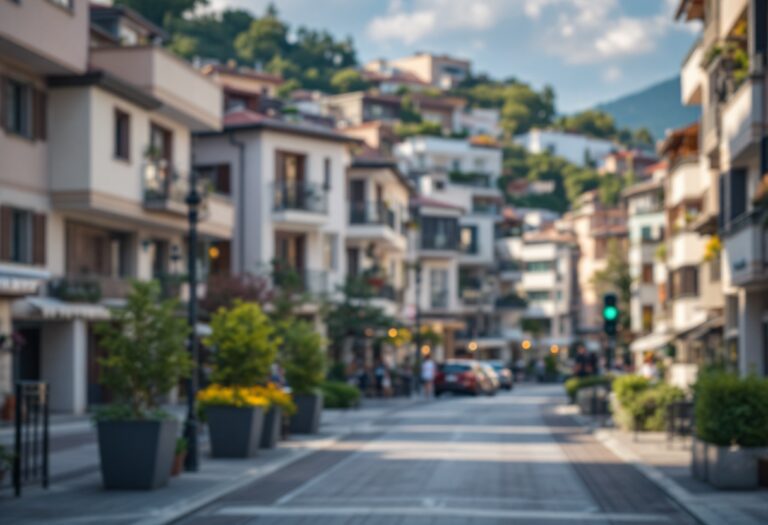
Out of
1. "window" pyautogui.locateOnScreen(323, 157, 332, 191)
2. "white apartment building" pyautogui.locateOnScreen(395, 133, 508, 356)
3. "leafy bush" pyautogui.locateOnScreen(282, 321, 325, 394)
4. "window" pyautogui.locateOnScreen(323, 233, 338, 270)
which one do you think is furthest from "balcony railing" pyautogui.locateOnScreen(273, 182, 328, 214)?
"white apartment building" pyautogui.locateOnScreen(395, 133, 508, 356)

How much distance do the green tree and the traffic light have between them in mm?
153958

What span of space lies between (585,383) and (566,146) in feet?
479

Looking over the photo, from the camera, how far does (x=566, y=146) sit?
190m

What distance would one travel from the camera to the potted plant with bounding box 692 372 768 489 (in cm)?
1986

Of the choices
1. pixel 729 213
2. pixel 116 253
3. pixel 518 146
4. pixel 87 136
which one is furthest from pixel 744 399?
pixel 518 146

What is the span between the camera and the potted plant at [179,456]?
21328mm

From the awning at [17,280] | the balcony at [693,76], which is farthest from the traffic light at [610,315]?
the balcony at [693,76]

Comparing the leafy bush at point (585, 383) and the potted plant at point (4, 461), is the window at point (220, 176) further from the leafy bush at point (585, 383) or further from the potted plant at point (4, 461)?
the potted plant at point (4, 461)

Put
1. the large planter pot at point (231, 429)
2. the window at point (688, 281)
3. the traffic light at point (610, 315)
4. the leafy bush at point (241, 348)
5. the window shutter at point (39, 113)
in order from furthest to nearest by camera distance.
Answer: the window at point (688, 281) → the window shutter at point (39, 113) → the traffic light at point (610, 315) → the leafy bush at point (241, 348) → the large planter pot at point (231, 429)

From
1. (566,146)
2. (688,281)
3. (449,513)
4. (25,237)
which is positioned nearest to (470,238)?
(688,281)

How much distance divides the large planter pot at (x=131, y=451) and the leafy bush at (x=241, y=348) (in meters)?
6.32

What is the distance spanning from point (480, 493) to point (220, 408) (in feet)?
24.5

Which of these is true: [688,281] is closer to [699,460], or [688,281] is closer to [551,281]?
[699,460]

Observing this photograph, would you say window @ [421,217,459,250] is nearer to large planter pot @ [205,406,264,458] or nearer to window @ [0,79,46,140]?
window @ [0,79,46,140]
